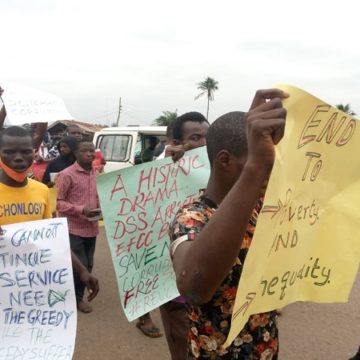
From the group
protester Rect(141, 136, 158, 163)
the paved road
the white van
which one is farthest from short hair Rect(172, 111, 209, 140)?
protester Rect(141, 136, 158, 163)

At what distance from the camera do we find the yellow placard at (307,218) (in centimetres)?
126

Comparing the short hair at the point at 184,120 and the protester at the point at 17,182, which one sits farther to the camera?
the short hair at the point at 184,120

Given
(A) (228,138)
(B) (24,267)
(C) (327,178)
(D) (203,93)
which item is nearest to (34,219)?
(B) (24,267)

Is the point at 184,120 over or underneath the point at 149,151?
over

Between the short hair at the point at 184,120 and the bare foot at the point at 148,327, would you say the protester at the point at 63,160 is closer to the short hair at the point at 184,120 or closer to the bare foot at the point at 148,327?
the bare foot at the point at 148,327

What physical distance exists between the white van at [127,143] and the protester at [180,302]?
661cm

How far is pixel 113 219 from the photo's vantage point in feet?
9.50

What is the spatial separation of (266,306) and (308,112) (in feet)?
1.78

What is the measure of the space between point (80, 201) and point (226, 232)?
358 centimetres

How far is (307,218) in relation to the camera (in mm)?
1449

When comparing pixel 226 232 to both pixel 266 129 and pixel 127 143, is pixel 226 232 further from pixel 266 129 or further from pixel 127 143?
pixel 127 143

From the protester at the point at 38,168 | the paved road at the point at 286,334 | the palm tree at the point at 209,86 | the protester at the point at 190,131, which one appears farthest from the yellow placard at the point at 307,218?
the palm tree at the point at 209,86

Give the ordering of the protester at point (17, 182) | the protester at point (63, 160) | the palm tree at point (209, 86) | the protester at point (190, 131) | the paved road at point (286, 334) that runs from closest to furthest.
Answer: the protester at point (17, 182), the protester at point (190, 131), the paved road at point (286, 334), the protester at point (63, 160), the palm tree at point (209, 86)

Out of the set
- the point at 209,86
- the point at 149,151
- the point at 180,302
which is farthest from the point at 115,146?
the point at 209,86
